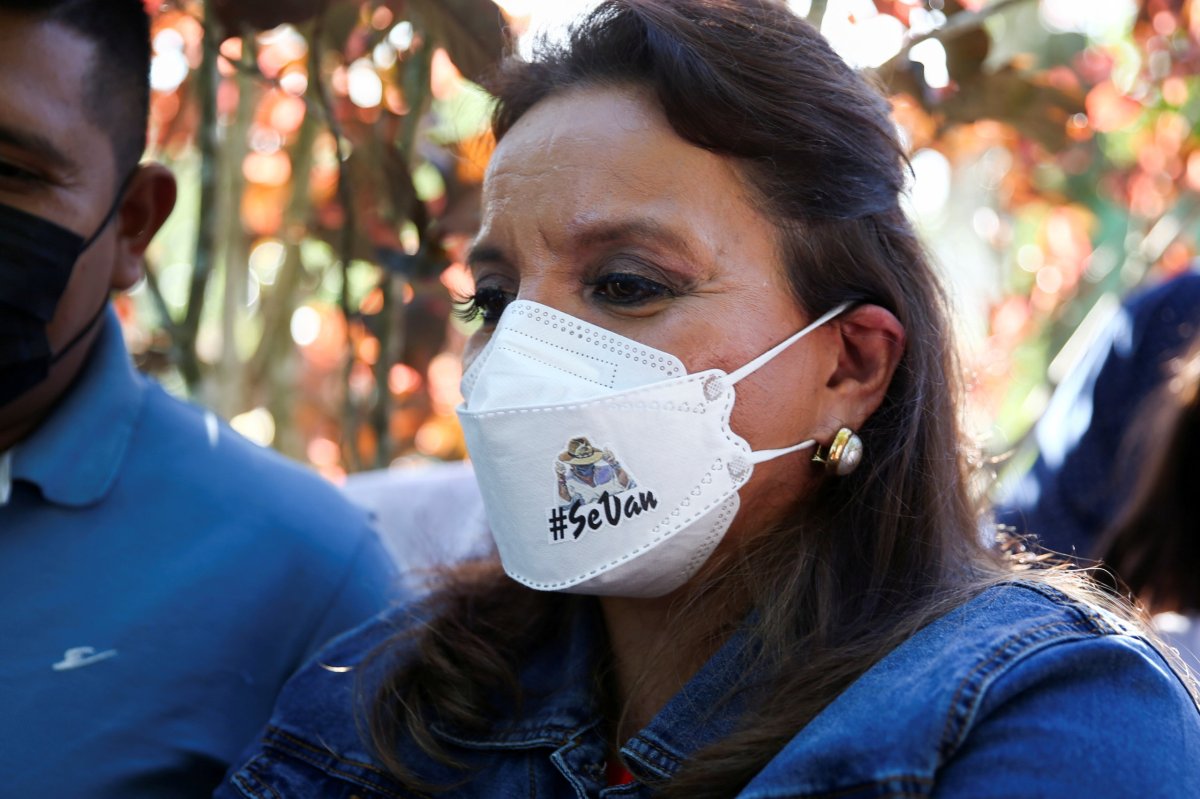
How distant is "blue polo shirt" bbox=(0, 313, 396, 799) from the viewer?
2182 millimetres

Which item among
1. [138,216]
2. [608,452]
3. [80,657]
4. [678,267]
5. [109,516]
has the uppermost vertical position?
[678,267]

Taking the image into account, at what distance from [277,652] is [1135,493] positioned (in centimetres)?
215

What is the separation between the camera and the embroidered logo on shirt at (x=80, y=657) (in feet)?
7.20

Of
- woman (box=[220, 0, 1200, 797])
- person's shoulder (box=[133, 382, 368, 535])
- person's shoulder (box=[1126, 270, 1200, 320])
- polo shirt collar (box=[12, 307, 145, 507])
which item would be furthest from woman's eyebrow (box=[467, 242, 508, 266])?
person's shoulder (box=[1126, 270, 1200, 320])

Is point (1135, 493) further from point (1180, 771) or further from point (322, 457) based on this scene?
point (322, 457)

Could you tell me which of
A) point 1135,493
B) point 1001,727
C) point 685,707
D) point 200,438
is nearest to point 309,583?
point 200,438

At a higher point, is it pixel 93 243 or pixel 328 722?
pixel 93 243

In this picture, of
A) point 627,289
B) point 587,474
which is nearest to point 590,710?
point 587,474

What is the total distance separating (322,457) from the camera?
15.1 ft

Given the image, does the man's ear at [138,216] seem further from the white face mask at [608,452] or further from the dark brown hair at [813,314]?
the white face mask at [608,452]

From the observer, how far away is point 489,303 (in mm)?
2158

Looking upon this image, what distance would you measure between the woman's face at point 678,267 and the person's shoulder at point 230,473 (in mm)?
808

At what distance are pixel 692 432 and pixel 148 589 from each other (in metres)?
1.09

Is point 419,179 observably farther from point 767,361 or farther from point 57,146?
point 767,361
